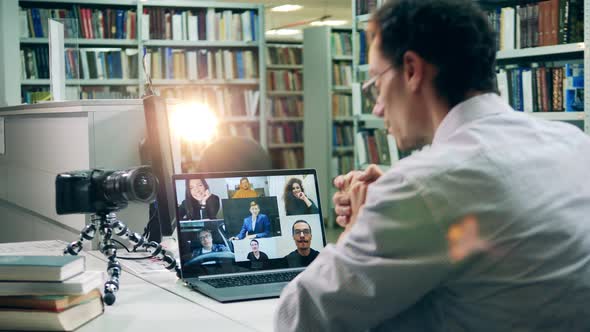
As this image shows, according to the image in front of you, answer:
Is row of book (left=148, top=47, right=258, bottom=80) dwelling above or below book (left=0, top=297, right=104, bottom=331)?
above

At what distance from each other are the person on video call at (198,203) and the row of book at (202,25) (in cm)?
430

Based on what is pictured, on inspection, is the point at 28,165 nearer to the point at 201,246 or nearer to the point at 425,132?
the point at 201,246

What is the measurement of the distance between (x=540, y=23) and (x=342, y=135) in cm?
434

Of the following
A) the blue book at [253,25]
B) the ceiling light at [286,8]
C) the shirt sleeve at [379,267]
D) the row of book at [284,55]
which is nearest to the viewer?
the shirt sleeve at [379,267]

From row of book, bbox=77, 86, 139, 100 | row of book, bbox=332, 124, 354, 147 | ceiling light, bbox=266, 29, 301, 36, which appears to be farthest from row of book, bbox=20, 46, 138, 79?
ceiling light, bbox=266, 29, 301, 36

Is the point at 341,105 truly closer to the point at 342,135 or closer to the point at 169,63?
the point at 342,135

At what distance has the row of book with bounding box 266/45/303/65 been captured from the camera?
26.1 ft

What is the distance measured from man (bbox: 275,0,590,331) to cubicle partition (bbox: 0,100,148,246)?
133 centimetres

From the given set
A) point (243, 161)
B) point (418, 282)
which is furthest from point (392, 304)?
point (243, 161)

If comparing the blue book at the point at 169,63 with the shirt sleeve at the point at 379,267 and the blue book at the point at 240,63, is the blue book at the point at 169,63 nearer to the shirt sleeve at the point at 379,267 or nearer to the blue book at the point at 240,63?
the blue book at the point at 240,63

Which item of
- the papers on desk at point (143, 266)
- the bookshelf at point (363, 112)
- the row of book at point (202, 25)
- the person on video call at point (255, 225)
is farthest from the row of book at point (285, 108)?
the person on video call at point (255, 225)

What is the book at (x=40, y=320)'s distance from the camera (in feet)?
3.79

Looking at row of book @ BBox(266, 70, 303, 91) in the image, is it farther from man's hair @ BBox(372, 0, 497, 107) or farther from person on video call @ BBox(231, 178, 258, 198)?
man's hair @ BBox(372, 0, 497, 107)

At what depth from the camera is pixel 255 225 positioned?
1595 mm
